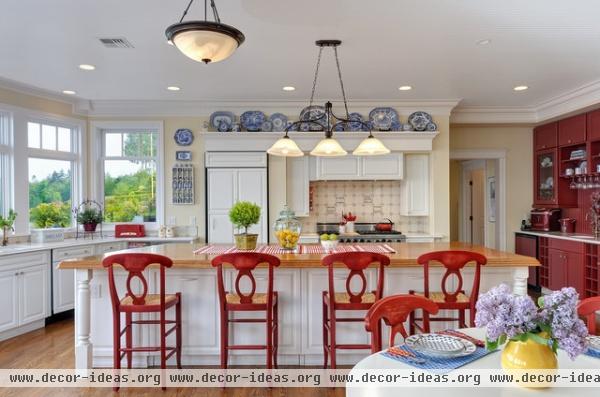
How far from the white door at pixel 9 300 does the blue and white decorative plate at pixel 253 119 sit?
321 cm

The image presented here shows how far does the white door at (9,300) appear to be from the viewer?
3896 mm

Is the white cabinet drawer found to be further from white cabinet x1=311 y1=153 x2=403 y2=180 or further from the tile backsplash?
white cabinet x1=311 y1=153 x2=403 y2=180

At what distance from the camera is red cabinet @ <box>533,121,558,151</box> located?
5836 mm

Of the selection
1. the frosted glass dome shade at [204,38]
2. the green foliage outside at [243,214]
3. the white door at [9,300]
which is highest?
the frosted glass dome shade at [204,38]

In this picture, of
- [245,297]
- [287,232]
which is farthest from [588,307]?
[287,232]

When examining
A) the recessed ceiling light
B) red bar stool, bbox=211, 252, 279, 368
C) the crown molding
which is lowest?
red bar stool, bbox=211, 252, 279, 368

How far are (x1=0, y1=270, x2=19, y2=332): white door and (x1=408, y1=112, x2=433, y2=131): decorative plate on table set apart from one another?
16.8ft

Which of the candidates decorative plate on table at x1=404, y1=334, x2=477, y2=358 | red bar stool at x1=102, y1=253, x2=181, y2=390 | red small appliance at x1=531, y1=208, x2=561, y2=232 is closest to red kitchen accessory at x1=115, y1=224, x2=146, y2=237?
red bar stool at x1=102, y1=253, x2=181, y2=390

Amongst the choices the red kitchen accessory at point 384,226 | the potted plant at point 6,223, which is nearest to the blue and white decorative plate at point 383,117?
the red kitchen accessory at point 384,226

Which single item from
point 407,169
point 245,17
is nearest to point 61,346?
point 245,17

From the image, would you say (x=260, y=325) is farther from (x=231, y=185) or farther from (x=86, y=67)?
(x=86, y=67)

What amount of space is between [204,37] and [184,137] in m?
3.78

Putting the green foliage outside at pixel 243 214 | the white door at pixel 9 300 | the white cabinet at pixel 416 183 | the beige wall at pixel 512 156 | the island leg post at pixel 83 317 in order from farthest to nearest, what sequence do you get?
the beige wall at pixel 512 156 < the white cabinet at pixel 416 183 < the white door at pixel 9 300 < the green foliage outside at pixel 243 214 < the island leg post at pixel 83 317

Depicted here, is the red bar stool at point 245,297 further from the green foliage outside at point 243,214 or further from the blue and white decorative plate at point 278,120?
the blue and white decorative plate at point 278,120
